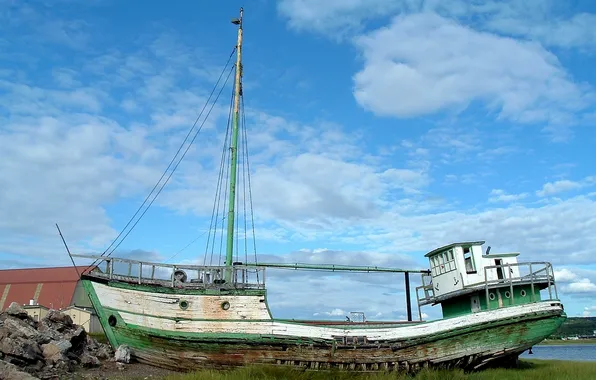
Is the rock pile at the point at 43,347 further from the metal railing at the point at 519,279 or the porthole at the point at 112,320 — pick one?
the metal railing at the point at 519,279

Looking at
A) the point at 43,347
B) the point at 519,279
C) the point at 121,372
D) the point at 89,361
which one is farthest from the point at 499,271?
the point at 43,347

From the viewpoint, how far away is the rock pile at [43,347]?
15.8 m

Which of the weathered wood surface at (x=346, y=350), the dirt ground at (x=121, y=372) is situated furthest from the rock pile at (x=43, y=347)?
the weathered wood surface at (x=346, y=350)

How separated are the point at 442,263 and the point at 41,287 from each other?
43.0m

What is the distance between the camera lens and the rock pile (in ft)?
51.9

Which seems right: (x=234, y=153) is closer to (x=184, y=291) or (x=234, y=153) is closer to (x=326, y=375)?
(x=184, y=291)

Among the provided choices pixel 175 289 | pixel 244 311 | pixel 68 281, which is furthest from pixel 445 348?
pixel 68 281

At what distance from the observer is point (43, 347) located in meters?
17.7

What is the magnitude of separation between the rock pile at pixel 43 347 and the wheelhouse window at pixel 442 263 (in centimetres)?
1462

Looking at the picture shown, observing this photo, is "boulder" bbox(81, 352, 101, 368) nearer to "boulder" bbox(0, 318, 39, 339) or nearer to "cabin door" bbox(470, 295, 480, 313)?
"boulder" bbox(0, 318, 39, 339)

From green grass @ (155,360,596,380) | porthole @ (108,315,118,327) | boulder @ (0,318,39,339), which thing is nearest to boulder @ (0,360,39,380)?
boulder @ (0,318,39,339)

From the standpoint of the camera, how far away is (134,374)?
17.3 metres

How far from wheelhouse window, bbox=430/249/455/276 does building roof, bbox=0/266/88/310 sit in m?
36.7

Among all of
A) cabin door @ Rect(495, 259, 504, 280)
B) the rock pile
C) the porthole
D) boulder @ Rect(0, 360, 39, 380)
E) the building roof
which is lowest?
boulder @ Rect(0, 360, 39, 380)
